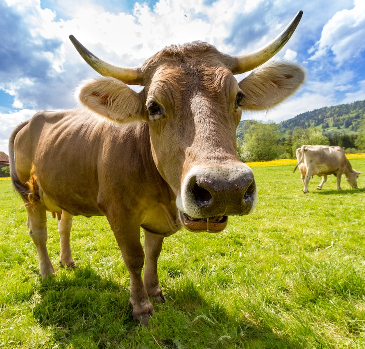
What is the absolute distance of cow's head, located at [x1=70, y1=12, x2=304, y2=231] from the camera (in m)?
1.64

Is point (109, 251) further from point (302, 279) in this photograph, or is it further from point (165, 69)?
point (165, 69)

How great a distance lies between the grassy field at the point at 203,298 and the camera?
7.72 feet

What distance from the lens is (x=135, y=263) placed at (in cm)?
288

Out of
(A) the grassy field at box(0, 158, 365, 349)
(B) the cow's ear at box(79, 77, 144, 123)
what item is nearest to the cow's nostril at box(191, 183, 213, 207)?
(B) the cow's ear at box(79, 77, 144, 123)

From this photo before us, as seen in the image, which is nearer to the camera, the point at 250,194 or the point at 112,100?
the point at 250,194

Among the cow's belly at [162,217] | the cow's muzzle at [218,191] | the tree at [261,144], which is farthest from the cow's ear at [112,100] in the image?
the tree at [261,144]

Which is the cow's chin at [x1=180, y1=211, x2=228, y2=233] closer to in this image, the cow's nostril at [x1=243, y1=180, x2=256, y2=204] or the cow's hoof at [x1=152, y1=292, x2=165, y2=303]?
the cow's nostril at [x1=243, y1=180, x2=256, y2=204]

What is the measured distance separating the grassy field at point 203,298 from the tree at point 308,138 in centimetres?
7968

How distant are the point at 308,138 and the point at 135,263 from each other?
90987 mm

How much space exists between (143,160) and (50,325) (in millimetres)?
2152

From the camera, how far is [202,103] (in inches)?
79.9

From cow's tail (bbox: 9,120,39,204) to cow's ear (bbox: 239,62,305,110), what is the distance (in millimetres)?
3627

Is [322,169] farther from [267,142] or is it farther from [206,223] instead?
[267,142]

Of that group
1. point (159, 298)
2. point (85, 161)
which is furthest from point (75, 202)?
point (159, 298)
